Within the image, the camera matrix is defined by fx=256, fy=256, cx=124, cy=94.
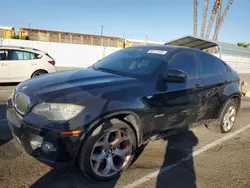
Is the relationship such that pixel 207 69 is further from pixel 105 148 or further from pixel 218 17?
pixel 218 17

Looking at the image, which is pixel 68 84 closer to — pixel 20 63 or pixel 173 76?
pixel 173 76

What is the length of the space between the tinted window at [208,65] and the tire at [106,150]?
1937 mm

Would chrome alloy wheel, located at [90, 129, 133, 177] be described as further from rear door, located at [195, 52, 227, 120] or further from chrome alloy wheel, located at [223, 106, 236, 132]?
chrome alloy wheel, located at [223, 106, 236, 132]

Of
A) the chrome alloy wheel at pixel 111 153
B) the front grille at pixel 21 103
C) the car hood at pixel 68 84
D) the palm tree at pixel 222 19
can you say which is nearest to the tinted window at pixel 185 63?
the car hood at pixel 68 84

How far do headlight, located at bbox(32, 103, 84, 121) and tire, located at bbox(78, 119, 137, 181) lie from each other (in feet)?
1.04

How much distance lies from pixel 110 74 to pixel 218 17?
26.1m

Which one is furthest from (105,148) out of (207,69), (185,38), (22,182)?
(185,38)

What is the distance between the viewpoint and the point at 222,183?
3295 mm

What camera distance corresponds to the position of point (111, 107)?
2984 millimetres

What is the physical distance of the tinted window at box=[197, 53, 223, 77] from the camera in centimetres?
448

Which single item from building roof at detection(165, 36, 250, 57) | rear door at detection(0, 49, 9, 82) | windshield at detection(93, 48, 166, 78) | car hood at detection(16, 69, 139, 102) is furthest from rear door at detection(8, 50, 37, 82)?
building roof at detection(165, 36, 250, 57)

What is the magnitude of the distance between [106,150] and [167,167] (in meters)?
0.99

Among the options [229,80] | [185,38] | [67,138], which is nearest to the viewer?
[67,138]

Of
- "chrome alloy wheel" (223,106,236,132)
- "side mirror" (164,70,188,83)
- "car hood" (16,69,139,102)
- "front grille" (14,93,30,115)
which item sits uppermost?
"side mirror" (164,70,188,83)
